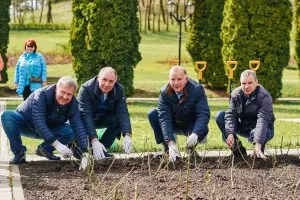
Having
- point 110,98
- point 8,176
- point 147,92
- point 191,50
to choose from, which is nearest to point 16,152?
point 8,176

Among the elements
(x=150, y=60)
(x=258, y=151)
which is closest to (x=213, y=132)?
(x=258, y=151)

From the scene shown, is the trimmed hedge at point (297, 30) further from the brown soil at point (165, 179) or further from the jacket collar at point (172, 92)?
the jacket collar at point (172, 92)

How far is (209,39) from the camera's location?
2198 centimetres

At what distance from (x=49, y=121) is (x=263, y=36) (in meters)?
11.7

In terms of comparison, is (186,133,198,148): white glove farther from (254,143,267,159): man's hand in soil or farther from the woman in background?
the woman in background

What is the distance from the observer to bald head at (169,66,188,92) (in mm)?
7675

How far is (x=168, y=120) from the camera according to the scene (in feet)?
25.8

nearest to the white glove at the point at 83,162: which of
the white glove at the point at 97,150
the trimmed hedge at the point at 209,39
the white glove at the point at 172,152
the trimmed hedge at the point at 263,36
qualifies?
the white glove at the point at 97,150

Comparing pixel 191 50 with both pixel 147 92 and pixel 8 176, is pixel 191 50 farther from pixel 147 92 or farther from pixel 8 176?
pixel 8 176

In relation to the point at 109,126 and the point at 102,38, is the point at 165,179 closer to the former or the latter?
the point at 109,126

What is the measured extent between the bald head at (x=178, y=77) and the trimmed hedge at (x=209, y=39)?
13824 mm

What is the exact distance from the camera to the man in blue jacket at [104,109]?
767 centimetres

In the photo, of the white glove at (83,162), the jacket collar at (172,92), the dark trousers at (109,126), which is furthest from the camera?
the dark trousers at (109,126)

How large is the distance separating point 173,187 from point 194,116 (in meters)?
2.04
